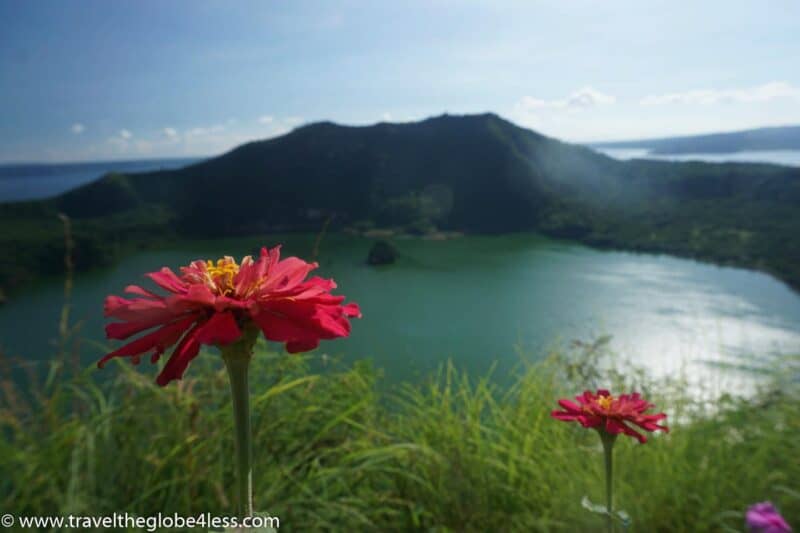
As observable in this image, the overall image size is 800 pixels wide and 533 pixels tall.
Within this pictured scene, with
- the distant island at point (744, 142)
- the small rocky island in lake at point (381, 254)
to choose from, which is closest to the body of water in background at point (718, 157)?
the distant island at point (744, 142)

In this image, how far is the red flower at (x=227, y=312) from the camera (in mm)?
528

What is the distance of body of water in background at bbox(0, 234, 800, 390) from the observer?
16.2 m

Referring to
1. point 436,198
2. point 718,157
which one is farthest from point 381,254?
point 718,157

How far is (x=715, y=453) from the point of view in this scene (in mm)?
2201

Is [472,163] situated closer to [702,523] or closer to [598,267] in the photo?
[598,267]

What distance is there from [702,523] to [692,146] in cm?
5258

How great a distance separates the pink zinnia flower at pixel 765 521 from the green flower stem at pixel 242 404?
4.59ft

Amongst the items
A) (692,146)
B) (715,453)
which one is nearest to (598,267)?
(692,146)

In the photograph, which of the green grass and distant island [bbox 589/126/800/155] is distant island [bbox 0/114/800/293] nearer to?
distant island [bbox 589/126/800/155]

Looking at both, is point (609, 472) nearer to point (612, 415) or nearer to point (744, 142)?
point (612, 415)

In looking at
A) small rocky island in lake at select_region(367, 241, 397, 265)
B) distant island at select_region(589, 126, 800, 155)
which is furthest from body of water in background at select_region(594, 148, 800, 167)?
small rocky island in lake at select_region(367, 241, 397, 265)

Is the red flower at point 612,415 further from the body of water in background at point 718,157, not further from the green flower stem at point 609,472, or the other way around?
the body of water in background at point 718,157

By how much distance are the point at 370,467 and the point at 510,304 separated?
22.6m

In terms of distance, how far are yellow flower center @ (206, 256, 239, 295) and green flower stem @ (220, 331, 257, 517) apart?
0.09 metres
